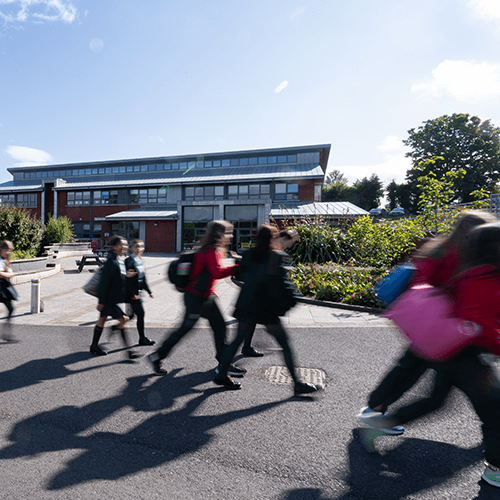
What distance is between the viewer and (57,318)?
6.87 meters

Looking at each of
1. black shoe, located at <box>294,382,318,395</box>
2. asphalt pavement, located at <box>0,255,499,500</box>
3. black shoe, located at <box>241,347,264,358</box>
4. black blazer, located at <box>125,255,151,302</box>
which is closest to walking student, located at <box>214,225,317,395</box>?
black shoe, located at <box>294,382,318,395</box>

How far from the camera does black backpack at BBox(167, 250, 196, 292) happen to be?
3.69 meters

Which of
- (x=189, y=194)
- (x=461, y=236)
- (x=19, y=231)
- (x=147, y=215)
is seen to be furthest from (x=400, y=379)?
(x=189, y=194)

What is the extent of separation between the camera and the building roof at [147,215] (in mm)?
30531

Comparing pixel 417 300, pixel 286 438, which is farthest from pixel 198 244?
pixel 417 300

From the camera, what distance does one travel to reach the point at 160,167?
45.6 m

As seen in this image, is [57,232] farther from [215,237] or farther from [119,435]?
[119,435]

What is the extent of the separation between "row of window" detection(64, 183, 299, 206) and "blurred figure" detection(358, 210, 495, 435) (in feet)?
97.2

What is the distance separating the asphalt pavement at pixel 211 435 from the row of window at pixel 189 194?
91.3ft

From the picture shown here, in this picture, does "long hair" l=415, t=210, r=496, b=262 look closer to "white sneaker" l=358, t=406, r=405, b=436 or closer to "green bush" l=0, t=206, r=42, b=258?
"white sneaker" l=358, t=406, r=405, b=436

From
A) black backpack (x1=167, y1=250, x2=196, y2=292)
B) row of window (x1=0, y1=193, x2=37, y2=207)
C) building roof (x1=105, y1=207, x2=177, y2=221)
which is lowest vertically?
black backpack (x1=167, y1=250, x2=196, y2=292)

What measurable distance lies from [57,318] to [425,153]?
46506 millimetres

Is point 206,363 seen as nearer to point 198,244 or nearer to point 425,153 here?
point 198,244

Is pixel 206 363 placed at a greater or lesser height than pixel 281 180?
lesser
